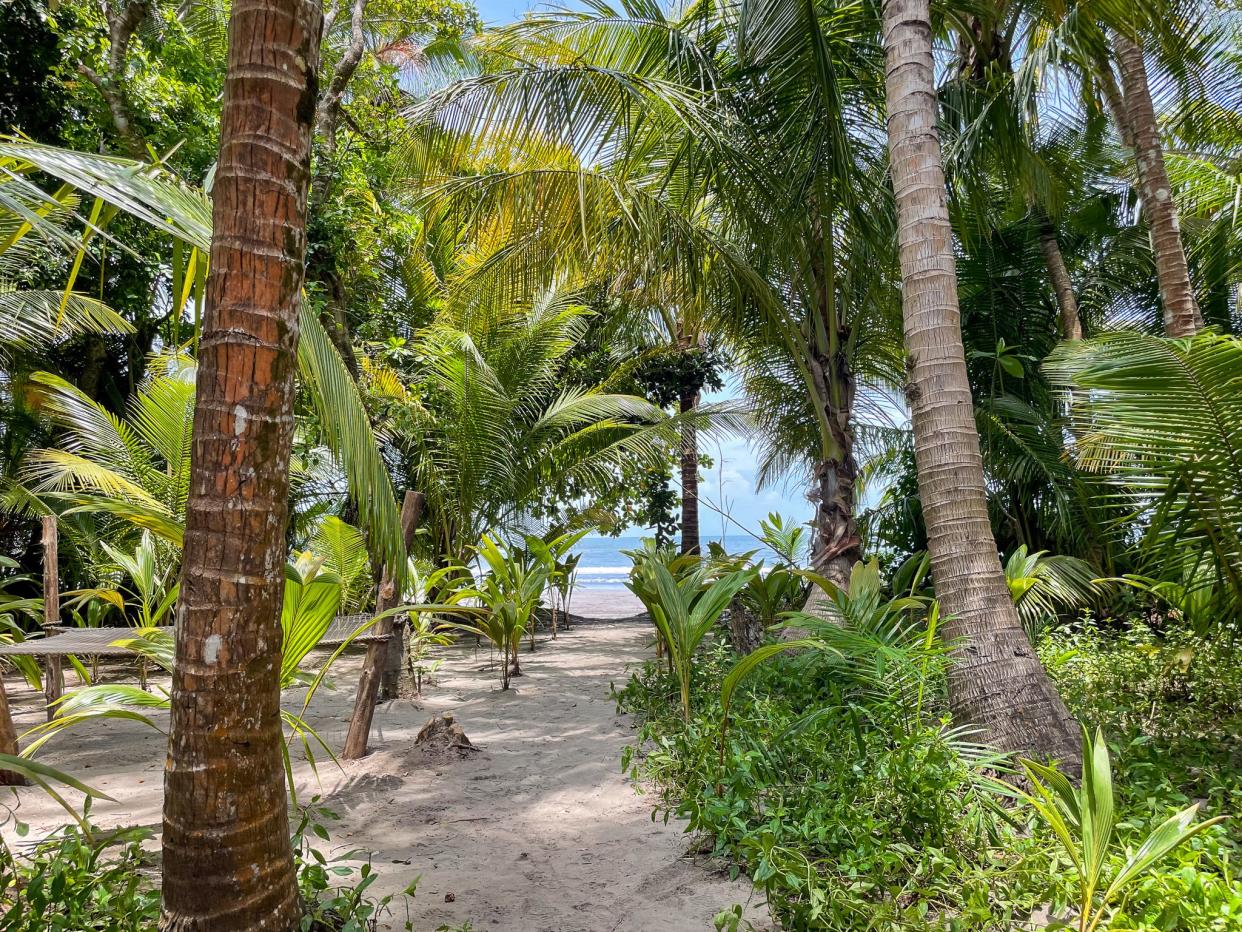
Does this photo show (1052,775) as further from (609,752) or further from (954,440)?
(609,752)

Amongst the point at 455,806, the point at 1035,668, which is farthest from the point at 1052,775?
the point at 455,806

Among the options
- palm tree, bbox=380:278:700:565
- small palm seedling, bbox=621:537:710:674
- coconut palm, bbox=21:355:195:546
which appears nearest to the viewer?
small palm seedling, bbox=621:537:710:674

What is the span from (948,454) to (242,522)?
8.07 feet

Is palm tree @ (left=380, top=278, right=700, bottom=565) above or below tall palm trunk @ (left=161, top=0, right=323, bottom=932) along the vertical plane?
above

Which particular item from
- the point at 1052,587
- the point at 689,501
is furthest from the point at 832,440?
the point at 689,501

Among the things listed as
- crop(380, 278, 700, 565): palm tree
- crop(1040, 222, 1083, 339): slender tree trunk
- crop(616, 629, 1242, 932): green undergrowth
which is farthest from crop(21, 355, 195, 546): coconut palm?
crop(1040, 222, 1083, 339): slender tree trunk

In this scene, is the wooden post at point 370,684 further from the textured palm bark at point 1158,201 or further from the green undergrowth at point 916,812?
the textured palm bark at point 1158,201

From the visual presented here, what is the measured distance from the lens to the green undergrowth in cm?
187

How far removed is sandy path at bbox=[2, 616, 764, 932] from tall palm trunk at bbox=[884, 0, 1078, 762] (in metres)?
1.20

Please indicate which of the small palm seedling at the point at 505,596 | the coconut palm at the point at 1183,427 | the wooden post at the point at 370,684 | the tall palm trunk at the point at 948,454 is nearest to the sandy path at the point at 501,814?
the wooden post at the point at 370,684

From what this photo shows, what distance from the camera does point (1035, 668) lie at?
2732 millimetres

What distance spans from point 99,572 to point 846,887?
709 centimetres

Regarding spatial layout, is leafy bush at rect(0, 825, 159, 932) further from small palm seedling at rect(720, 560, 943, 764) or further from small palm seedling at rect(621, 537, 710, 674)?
small palm seedling at rect(621, 537, 710, 674)

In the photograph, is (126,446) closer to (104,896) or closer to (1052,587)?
(104,896)
